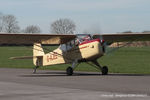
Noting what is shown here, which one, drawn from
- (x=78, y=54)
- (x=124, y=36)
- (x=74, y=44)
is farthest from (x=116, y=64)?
(x=78, y=54)

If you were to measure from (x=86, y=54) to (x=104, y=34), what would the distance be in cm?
162

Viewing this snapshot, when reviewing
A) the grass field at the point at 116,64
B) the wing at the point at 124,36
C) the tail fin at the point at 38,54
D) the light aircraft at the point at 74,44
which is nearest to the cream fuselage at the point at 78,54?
the light aircraft at the point at 74,44

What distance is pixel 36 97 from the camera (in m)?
10.4

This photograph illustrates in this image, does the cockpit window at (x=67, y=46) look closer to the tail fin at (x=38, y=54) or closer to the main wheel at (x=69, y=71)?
the main wheel at (x=69, y=71)

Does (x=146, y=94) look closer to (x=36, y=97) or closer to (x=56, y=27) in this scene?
(x=36, y=97)

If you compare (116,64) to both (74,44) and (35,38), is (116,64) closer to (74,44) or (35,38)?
(74,44)

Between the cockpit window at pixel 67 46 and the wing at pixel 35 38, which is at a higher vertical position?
the wing at pixel 35 38

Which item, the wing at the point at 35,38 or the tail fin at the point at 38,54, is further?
the tail fin at the point at 38,54

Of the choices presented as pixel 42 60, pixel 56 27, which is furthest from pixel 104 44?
pixel 56 27

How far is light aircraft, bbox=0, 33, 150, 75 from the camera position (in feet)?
62.7

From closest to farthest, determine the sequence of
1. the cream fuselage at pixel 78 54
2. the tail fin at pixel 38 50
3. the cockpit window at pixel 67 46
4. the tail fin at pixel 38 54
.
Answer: the cream fuselage at pixel 78 54 < the cockpit window at pixel 67 46 < the tail fin at pixel 38 54 < the tail fin at pixel 38 50

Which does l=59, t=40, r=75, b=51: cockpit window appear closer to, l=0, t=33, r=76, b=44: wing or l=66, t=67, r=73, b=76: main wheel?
l=0, t=33, r=76, b=44: wing

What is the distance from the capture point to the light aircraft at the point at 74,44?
19.1 meters

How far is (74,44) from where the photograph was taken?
66.5 feet
